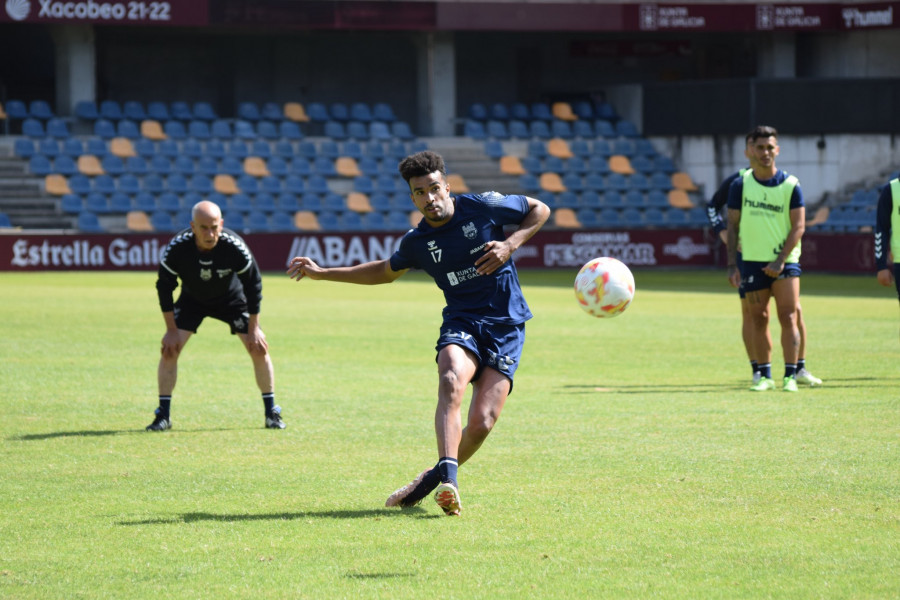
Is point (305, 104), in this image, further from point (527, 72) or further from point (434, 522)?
point (434, 522)

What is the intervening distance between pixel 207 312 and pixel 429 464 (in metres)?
2.75

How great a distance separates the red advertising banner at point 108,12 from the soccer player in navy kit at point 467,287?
97.0 feet

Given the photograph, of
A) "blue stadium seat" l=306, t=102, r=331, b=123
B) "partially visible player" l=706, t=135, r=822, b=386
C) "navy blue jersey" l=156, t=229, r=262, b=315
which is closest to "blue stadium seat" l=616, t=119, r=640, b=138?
"blue stadium seat" l=306, t=102, r=331, b=123

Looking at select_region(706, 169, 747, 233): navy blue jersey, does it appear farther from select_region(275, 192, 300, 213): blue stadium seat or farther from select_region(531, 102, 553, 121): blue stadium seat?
select_region(531, 102, 553, 121): blue stadium seat

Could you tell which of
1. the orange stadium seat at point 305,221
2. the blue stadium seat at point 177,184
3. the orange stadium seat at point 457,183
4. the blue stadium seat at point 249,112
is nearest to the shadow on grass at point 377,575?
the orange stadium seat at point 305,221

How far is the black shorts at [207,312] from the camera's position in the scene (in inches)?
401

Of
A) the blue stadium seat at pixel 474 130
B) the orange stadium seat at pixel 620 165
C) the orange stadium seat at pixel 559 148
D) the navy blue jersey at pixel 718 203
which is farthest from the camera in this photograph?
the blue stadium seat at pixel 474 130

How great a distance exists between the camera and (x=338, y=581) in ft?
18.1

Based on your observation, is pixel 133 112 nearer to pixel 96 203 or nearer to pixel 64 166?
pixel 64 166

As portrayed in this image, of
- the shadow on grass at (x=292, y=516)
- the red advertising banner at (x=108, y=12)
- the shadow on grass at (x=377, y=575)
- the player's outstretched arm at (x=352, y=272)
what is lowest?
the shadow on grass at (x=292, y=516)

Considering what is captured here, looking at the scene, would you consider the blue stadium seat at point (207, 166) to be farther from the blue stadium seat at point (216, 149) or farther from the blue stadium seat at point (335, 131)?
the blue stadium seat at point (335, 131)

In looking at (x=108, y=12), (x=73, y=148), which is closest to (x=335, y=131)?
(x=108, y=12)

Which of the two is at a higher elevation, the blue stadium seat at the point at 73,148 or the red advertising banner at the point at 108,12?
the red advertising banner at the point at 108,12

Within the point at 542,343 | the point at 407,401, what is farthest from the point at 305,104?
the point at 407,401
